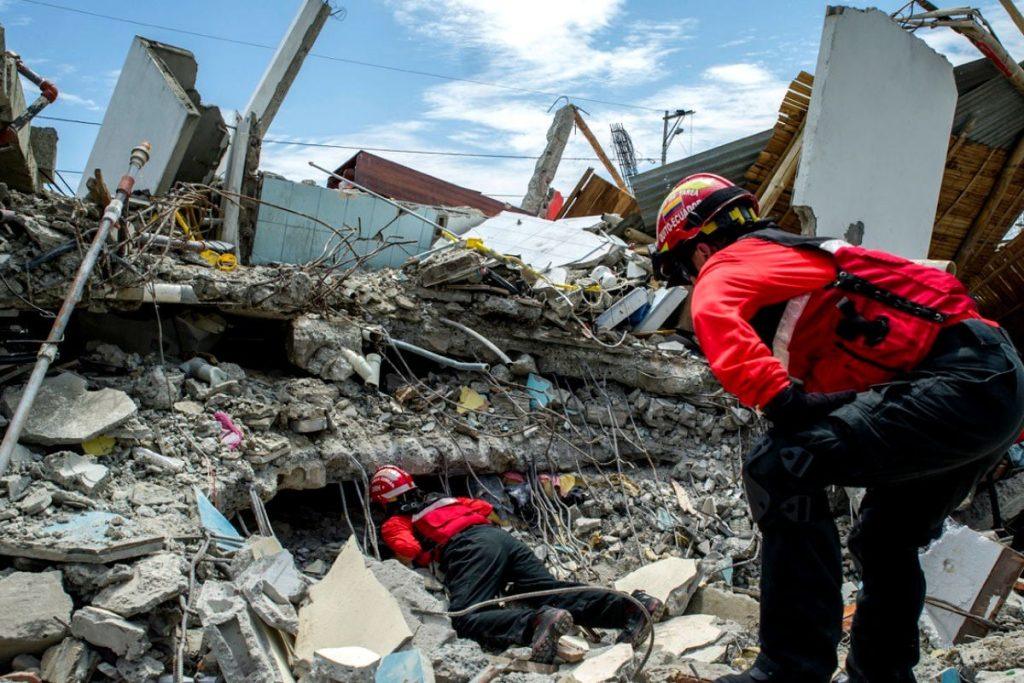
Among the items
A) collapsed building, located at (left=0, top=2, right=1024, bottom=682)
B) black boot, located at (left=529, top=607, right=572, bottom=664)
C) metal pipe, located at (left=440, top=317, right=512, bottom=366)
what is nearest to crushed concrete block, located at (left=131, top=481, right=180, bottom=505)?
collapsed building, located at (left=0, top=2, right=1024, bottom=682)

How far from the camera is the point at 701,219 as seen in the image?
2.93 m

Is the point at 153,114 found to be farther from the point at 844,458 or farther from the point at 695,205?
the point at 844,458

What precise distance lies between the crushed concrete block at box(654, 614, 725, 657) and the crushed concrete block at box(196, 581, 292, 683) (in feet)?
5.91

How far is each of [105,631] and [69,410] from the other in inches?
64.5

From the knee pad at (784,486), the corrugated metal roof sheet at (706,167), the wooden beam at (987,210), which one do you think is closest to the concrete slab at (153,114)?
the corrugated metal roof sheet at (706,167)

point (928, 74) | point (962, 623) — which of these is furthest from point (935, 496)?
point (928, 74)

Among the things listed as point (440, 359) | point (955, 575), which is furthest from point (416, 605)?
point (955, 575)

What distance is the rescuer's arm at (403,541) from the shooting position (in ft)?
16.6

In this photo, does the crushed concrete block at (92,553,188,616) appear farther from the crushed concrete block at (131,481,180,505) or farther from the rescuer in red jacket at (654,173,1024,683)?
the rescuer in red jacket at (654,173,1024,683)

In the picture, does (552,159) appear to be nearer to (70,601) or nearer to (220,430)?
(220,430)

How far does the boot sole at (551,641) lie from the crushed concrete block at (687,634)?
0.46m

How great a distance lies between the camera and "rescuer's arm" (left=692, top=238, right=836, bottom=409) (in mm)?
2330

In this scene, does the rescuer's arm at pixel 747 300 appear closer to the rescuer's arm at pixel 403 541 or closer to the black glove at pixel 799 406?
the black glove at pixel 799 406

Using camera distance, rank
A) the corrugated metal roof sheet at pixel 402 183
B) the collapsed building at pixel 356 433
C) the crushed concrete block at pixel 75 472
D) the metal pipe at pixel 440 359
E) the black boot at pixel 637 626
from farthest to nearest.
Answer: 1. the corrugated metal roof sheet at pixel 402 183
2. the metal pipe at pixel 440 359
3. the black boot at pixel 637 626
4. the crushed concrete block at pixel 75 472
5. the collapsed building at pixel 356 433
